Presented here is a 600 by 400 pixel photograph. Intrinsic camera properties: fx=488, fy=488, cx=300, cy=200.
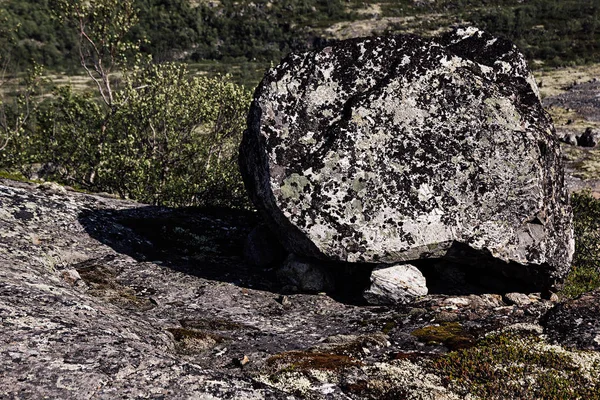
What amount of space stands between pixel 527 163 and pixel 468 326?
5.50m

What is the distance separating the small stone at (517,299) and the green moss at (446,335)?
267 centimetres

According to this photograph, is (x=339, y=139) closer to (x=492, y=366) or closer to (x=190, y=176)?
(x=492, y=366)

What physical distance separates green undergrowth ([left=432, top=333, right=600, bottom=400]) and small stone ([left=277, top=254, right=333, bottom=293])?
5.69 meters

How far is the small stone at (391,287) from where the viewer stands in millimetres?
15242

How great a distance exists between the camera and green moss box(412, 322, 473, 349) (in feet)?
39.3

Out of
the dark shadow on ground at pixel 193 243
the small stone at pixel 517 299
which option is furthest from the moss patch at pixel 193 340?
the small stone at pixel 517 299

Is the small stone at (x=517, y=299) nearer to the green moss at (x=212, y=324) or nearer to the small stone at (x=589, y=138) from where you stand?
the green moss at (x=212, y=324)

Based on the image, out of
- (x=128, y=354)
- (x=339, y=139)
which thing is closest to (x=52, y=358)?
(x=128, y=354)

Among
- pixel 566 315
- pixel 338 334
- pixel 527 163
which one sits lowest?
pixel 338 334

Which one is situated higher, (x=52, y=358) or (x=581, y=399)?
(x=52, y=358)

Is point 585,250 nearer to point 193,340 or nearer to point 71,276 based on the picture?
point 193,340

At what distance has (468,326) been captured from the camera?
13250 mm

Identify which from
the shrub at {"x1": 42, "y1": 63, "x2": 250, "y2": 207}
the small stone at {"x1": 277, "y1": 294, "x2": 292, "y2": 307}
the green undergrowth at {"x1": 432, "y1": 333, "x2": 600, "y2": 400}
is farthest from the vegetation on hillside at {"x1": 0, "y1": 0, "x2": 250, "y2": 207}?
the green undergrowth at {"x1": 432, "y1": 333, "x2": 600, "y2": 400}

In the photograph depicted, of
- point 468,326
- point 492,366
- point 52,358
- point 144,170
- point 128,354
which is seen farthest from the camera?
point 144,170
